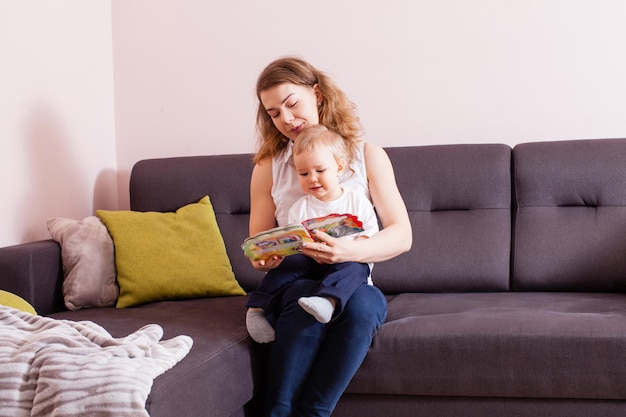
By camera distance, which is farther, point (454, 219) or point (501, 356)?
point (454, 219)

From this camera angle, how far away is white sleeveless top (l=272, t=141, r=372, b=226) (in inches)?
95.1

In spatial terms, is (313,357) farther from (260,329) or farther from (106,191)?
(106,191)

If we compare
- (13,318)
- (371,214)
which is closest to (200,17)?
(371,214)

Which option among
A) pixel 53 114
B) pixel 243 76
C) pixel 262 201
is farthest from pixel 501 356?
pixel 53 114

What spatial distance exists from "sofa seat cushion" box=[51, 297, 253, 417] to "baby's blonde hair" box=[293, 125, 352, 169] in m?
0.53

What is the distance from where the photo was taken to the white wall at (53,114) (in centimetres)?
287

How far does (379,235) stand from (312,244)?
26 cm

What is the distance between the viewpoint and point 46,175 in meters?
3.08

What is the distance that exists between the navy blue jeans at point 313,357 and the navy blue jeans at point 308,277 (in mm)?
51

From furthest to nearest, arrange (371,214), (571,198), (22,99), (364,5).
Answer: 1. (364,5)
2. (22,99)
3. (571,198)
4. (371,214)

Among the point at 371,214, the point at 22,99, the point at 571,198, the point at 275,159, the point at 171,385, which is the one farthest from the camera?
the point at 22,99

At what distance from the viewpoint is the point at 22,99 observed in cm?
294

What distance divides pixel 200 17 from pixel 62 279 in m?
1.28

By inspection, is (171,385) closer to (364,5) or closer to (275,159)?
(275,159)
